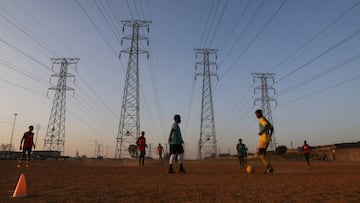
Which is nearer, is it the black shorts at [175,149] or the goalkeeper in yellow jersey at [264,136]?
the goalkeeper in yellow jersey at [264,136]

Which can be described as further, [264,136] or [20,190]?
[264,136]

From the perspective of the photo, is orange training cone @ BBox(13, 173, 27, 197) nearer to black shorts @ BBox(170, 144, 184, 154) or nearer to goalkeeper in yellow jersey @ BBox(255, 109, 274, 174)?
black shorts @ BBox(170, 144, 184, 154)

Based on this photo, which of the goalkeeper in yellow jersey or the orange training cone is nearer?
the orange training cone

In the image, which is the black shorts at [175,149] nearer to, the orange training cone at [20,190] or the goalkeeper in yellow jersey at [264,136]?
the goalkeeper in yellow jersey at [264,136]

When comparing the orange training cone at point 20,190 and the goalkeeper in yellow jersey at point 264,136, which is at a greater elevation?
the goalkeeper in yellow jersey at point 264,136

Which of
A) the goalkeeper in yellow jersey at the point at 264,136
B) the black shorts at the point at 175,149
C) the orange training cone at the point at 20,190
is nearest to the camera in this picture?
the orange training cone at the point at 20,190

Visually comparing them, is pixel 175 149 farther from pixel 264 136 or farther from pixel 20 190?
pixel 20 190

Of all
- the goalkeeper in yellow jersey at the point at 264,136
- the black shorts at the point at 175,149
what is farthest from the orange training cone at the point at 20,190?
the goalkeeper in yellow jersey at the point at 264,136

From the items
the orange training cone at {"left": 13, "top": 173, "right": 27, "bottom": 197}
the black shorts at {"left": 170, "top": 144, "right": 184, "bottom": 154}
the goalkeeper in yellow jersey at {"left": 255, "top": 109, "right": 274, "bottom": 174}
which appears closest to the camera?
the orange training cone at {"left": 13, "top": 173, "right": 27, "bottom": 197}

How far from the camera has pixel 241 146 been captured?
19.4 m

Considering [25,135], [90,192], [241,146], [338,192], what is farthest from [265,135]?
[25,135]

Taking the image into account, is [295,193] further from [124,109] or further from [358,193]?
[124,109]

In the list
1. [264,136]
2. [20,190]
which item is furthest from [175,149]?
[20,190]

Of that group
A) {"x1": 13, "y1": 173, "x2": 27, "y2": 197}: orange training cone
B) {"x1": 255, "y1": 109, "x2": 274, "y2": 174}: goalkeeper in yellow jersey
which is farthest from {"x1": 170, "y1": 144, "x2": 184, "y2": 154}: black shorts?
{"x1": 13, "y1": 173, "x2": 27, "y2": 197}: orange training cone
